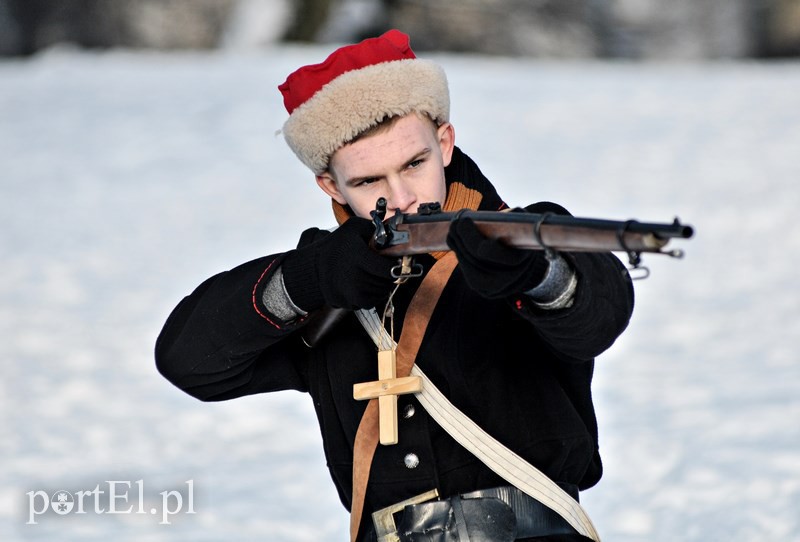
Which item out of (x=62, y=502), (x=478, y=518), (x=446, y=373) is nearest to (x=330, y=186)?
(x=446, y=373)

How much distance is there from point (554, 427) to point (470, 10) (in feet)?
47.8

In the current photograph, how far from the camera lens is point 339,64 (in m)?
2.74

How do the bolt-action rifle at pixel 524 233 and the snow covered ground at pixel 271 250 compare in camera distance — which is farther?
the snow covered ground at pixel 271 250

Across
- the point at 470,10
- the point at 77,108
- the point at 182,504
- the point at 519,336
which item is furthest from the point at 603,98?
the point at 519,336

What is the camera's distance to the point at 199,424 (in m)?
6.86

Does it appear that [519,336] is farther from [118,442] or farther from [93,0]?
[93,0]

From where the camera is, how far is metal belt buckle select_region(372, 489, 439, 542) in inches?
99.9

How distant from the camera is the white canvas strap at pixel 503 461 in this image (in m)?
2.47

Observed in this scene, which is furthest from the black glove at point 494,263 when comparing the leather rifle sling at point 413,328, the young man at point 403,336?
the leather rifle sling at point 413,328

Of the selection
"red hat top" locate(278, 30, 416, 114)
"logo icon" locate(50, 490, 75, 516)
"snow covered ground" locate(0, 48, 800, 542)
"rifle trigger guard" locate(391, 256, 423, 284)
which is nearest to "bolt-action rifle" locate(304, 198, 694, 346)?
"rifle trigger guard" locate(391, 256, 423, 284)

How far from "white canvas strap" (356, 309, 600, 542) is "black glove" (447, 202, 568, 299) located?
0.38 meters

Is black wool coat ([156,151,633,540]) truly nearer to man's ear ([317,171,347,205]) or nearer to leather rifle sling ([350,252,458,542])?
leather rifle sling ([350,252,458,542])

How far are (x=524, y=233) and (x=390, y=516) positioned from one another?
0.76m

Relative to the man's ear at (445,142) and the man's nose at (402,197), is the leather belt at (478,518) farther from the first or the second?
the man's ear at (445,142)
